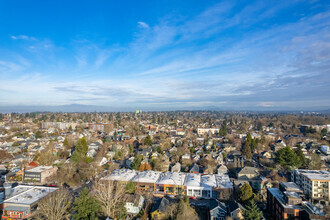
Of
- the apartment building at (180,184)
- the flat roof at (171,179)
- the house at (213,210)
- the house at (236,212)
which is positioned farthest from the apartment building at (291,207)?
the flat roof at (171,179)

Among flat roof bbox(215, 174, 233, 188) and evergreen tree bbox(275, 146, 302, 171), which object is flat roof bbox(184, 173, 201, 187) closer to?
flat roof bbox(215, 174, 233, 188)

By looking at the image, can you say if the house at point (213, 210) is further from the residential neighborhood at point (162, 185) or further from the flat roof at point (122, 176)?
the flat roof at point (122, 176)

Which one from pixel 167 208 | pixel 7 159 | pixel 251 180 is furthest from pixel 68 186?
pixel 251 180

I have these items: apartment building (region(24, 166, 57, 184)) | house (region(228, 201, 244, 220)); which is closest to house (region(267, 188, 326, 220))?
house (region(228, 201, 244, 220))

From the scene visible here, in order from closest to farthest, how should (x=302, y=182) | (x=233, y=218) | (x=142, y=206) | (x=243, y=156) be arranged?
(x=233, y=218)
(x=142, y=206)
(x=302, y=182)
(x=243, y=156)

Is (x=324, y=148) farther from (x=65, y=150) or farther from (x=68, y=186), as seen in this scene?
(x=65, y=150)

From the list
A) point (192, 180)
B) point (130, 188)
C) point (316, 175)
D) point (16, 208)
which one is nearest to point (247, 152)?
point (316, 175)

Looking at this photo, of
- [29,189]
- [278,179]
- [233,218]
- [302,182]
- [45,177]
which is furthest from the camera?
[45,177]

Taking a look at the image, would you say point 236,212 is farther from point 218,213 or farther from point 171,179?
point 171,179

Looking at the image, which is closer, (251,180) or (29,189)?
(29,189)
